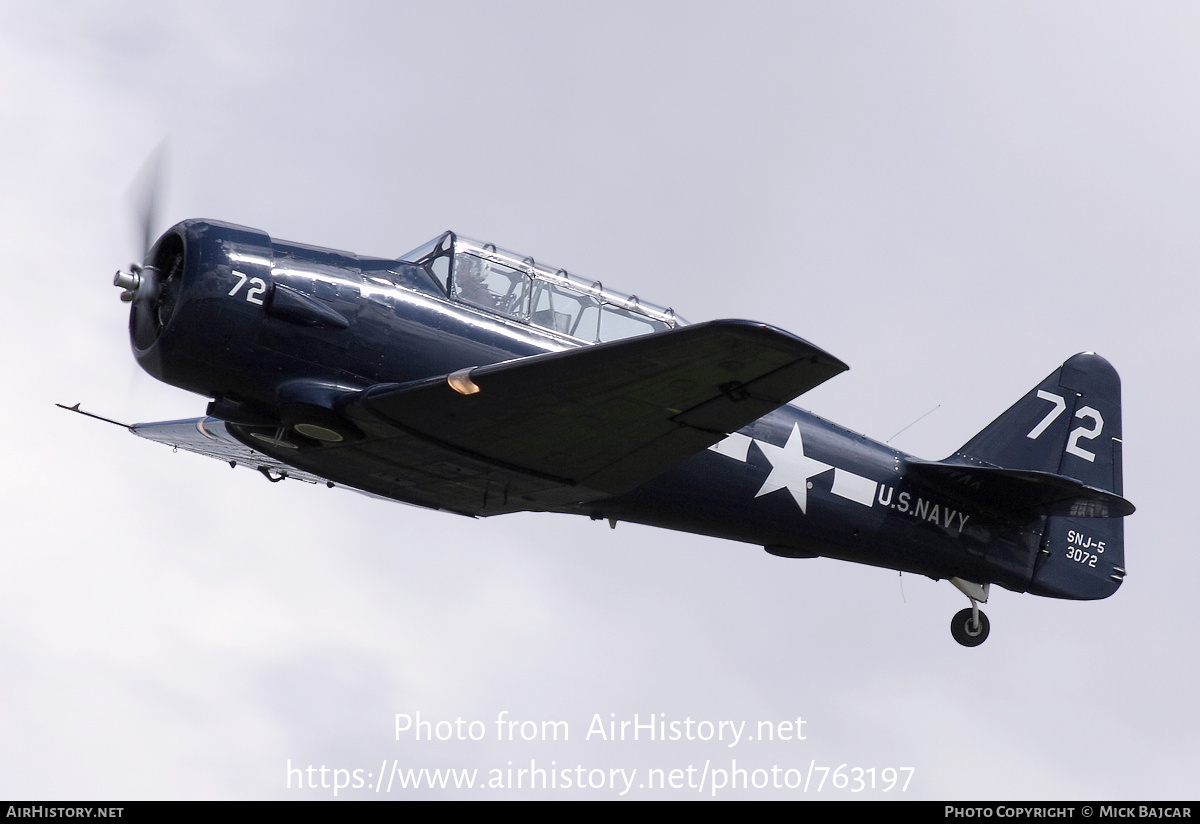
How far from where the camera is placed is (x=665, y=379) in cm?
915

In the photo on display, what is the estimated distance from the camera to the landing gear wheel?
13.3 meters

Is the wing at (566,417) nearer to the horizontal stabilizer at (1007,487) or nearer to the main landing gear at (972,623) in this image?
the horizontal stabilizer at (1007,487)

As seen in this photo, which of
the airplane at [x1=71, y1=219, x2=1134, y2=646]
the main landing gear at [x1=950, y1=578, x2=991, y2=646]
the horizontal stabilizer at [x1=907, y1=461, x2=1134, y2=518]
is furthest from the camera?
the main landing gear at [x1=950, y1=578, x2=991, y2=646]

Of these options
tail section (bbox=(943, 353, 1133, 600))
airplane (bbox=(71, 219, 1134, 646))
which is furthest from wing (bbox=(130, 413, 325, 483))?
tail section (bbox=(943, 353, 1133, 600))

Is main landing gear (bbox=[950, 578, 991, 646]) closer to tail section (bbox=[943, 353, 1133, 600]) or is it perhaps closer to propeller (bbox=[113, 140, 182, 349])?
tail section (bbox=[943, 353, 1133, 600])

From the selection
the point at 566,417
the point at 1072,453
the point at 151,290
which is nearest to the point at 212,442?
the point at 151,290

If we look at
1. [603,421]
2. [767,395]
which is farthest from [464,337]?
[767,395]

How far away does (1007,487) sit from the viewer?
12.6 metres

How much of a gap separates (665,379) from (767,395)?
72 cm

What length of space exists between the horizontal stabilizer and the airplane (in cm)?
2

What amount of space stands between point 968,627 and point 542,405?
19.4 ft

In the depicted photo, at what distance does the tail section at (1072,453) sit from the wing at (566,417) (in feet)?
14.8

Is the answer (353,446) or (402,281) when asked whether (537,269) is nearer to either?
(402,281)

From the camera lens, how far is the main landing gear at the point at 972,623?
43.3 feet
